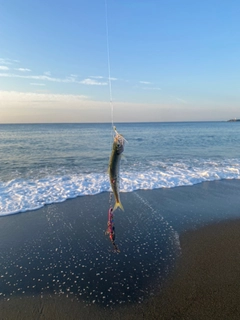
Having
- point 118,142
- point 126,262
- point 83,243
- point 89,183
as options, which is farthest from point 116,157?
point 89,183

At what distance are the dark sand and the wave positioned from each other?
1045 mm

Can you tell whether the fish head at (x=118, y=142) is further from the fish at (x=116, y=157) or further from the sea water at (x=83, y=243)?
the sea water at (x=83, y=243)

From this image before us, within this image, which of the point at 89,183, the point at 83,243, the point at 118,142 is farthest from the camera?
the point at 89,183

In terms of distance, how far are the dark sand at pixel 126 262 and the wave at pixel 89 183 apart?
1.04 meters

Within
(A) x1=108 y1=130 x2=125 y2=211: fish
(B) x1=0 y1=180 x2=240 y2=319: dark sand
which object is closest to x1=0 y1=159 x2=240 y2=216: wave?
(B) x1=0 y1=180 x2=240 y2=319: dark sand

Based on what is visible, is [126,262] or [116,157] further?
[126,262]

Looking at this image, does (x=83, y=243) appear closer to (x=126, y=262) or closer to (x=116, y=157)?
(x=126, y=262)

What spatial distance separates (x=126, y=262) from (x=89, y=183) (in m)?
6.91

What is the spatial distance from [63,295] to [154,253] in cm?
241

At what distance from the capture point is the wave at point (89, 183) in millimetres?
9875

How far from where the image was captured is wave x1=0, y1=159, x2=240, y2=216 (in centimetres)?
988

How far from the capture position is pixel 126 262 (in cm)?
585

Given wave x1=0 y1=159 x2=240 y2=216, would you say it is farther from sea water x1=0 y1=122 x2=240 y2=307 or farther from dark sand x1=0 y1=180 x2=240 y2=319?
dark sand x1=0 y1=180 x2=240 y2=319

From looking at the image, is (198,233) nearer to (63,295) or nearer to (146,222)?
(146,222)
